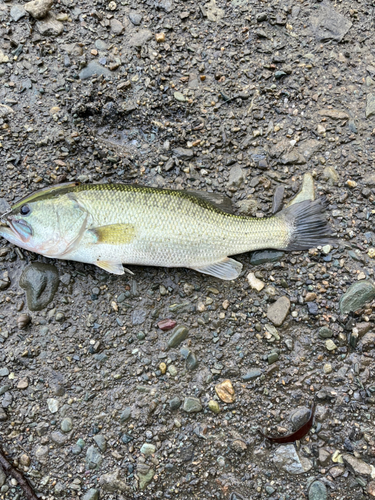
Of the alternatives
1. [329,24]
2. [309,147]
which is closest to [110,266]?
[309,147]

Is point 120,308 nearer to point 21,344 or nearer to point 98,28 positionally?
point 21,344

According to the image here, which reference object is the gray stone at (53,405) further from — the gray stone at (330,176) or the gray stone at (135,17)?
the gray stone at (135,17)

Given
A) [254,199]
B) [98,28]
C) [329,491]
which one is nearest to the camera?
[329,491]

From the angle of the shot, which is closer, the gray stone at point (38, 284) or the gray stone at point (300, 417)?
the gray stone at point (300, 417)

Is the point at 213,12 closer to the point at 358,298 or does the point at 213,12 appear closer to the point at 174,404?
the point at 358,298

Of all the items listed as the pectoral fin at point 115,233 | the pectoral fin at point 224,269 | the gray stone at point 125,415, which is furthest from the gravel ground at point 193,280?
the pectoral fin at point 115,233

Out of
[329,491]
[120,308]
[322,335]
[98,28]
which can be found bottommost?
[329,491]

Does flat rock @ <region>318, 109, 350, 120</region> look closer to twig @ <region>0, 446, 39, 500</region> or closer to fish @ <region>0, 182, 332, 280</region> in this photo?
fish @ <region>0, 182, 332, 280</region>

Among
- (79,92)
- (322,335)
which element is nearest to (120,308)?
(322,335)
